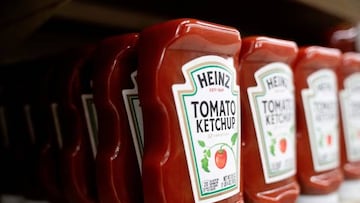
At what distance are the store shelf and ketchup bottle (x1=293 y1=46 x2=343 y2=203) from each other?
0.47ft

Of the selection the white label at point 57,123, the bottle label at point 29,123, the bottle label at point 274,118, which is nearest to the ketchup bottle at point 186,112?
the bottle label at point 274,118

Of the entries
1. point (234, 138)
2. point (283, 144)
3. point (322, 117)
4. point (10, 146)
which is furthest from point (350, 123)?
point (10, 146)

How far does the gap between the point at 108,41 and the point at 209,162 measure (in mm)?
207

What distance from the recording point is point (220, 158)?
639 millimetres

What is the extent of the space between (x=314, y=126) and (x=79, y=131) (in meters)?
0.40

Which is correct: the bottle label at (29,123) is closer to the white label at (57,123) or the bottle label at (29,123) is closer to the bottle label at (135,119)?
the white label at (57,123)

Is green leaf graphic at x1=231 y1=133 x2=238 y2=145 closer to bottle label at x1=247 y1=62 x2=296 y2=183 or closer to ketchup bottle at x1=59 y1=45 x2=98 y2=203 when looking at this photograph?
bottle label at x1=247 y1=62 x2=296 y2=183

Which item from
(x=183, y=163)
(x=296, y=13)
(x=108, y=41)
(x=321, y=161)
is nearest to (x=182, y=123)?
(x=183, y=163)

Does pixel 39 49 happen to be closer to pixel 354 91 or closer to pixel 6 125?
pixel 6 125

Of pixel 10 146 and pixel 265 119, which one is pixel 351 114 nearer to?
pixel 265 119

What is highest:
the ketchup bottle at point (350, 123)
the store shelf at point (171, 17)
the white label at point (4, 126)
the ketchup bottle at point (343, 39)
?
the store shelf at point (171, 17)

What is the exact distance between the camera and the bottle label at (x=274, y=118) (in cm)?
75

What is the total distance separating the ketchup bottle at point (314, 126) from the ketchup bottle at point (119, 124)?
1.11 feet

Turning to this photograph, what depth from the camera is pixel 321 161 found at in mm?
888
